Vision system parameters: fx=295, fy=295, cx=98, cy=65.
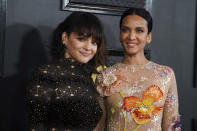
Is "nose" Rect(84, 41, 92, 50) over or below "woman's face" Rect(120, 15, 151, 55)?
below

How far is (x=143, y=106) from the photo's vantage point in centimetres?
112

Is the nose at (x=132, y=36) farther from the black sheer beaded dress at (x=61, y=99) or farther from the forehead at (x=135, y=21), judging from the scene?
the black sheer beaded dress at (x=61, y=99)

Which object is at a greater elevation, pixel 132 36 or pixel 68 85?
pixel 132 36

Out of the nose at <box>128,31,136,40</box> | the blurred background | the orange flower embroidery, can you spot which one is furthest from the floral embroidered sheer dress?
the blurred background

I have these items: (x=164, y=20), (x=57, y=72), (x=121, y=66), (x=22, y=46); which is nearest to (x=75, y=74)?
(x=57, y=72)

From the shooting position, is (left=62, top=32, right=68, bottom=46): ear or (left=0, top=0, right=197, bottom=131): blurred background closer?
(left=62, top=32, right=68, bottom=46): ear

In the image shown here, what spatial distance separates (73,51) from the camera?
1.08m

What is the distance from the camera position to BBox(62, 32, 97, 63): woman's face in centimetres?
106

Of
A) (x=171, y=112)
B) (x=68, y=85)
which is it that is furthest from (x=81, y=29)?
(x=171, y=112)

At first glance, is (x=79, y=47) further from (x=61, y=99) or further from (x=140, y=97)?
(x=140, y=97)

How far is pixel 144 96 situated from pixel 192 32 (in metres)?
0.56

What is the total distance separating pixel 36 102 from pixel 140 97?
0.39 metres

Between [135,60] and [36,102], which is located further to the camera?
[135,60]

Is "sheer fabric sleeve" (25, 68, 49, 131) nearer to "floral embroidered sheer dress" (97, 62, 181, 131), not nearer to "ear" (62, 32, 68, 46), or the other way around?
"ear" (62, 32, 68, 46)
